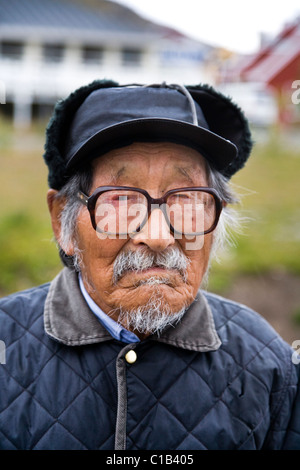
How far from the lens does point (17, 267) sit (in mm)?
4797

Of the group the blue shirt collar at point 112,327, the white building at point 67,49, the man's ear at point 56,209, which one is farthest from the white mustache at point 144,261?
the white building at point 67,49

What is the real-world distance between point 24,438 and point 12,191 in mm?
6718

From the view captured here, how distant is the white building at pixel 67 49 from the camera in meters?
18.2

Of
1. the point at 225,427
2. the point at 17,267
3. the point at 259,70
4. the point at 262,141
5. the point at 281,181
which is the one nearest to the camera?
the point at 225,427

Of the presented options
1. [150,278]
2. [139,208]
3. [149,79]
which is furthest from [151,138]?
[149,79]

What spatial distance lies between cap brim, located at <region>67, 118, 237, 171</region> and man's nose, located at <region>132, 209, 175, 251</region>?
0.29 m

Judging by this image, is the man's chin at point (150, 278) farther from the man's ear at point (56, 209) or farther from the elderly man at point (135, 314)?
the man's ear at point (56, 209)

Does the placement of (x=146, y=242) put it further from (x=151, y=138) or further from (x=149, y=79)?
(x=149, y=79)

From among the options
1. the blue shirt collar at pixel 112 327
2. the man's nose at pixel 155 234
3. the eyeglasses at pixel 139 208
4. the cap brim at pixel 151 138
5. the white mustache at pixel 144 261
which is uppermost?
the cap brim at pixel 151 138

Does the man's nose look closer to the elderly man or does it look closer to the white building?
the elderly man

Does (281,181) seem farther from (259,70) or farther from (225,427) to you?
(225,427)

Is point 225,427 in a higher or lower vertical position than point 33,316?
lower

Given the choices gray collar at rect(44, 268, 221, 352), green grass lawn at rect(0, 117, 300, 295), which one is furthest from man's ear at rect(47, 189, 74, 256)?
green grass lawn at rect(0, 117, 300, 295)
